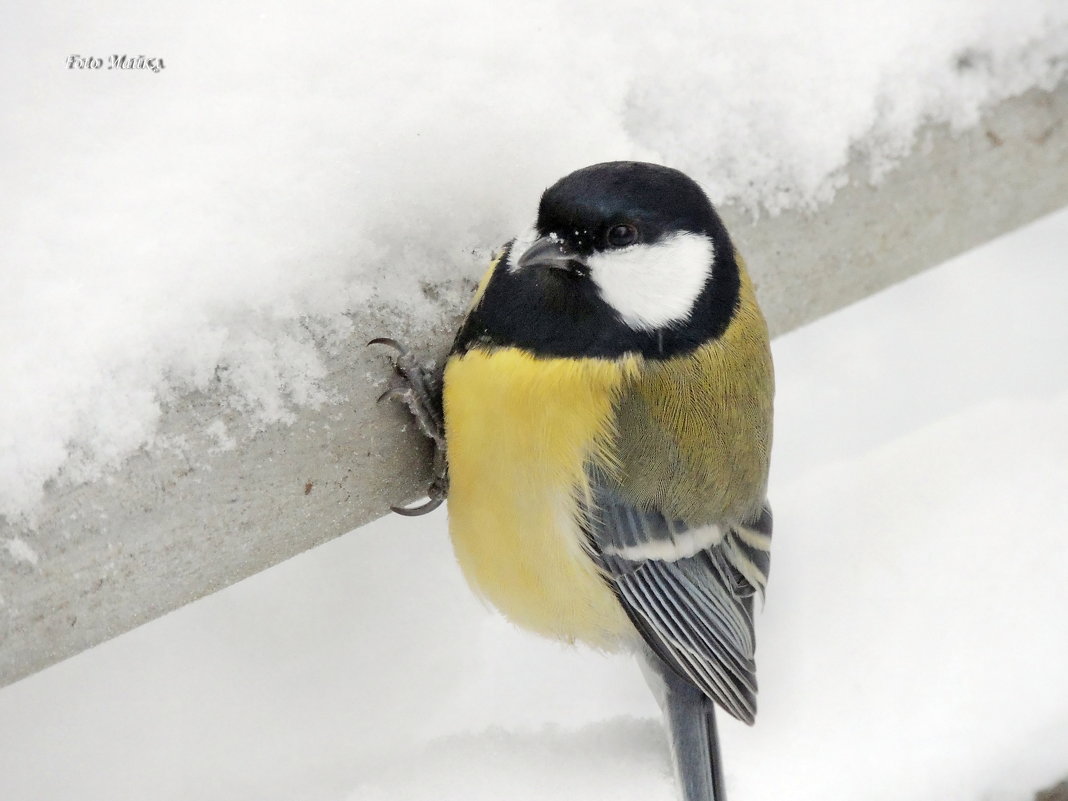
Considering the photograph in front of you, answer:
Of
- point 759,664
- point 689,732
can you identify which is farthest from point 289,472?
point 759,664

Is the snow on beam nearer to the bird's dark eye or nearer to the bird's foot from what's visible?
the bird's foot

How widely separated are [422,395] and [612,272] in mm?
395

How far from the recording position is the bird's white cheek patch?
170 cm

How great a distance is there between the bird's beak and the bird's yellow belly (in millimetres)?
161

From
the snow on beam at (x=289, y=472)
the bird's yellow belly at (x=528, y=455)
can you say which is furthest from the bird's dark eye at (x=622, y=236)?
the snow on beam at (x=289, y=472)

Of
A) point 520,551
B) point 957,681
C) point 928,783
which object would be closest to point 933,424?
point 957,681

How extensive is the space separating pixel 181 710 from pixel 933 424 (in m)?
1.96

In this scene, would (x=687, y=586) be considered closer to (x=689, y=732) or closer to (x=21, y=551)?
(x=689, y=732)

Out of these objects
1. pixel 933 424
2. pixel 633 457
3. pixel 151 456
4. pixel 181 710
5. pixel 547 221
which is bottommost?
pixel 181 710

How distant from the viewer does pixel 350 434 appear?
1724 mm

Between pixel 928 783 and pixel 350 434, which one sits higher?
pixel 350 434

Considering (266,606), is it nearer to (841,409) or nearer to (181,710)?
(181,710)

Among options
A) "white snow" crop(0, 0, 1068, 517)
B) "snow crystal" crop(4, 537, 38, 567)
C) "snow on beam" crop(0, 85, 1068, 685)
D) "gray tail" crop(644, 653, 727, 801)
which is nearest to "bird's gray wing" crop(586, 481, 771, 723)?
"gray tail" crop(644, 653, 727, 801)

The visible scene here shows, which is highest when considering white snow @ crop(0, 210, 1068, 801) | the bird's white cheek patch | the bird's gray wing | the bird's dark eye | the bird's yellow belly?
the bird's dark eye
